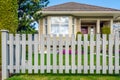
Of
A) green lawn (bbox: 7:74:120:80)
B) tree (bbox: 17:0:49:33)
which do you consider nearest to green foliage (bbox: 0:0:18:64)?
green lawn (bbox: 7:74:120:80)

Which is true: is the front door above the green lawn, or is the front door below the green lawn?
A: above

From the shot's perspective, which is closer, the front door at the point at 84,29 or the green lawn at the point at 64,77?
the green lawn at the point at 64,77

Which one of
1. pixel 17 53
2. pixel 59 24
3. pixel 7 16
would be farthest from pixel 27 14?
pixel 17 53

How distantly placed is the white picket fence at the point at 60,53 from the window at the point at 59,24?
17.2m

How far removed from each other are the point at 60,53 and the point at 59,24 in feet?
57.6

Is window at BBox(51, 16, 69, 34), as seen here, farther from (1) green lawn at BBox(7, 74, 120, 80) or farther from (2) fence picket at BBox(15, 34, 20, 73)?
(1) green lawn at BBox(7, 74, 120, 80)

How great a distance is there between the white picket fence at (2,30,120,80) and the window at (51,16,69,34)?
17.2 metres

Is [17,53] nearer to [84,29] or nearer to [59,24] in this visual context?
[59,24]

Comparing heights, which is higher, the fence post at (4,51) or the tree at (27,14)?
the tree at (27,14)

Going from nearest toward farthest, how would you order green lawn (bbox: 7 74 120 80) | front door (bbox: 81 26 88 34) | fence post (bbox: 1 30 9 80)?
green lawn (bbox: 7 74 120 80)
fence post (bbox: 1 30 9 80)
front door (bbox: 81 26 88 34)

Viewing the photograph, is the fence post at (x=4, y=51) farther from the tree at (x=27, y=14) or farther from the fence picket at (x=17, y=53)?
the tree at (x=27, y=14)

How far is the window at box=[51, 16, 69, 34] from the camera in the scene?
80.1ft

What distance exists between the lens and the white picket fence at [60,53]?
23.5 feet

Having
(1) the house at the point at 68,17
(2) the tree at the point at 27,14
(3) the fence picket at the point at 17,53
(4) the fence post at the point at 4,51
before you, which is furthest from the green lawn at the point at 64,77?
(1) the house at the point at 68,17
